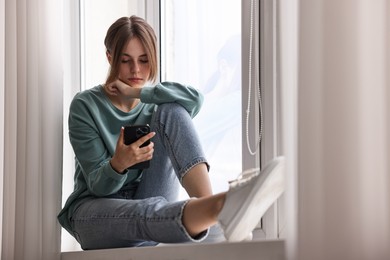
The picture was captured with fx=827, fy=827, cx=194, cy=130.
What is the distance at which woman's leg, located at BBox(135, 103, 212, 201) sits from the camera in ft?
6.30

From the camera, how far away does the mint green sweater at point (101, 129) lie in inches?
78.5

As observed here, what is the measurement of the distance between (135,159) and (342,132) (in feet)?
2.17

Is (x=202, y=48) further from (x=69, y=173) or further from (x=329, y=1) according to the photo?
(x=329, y=1)

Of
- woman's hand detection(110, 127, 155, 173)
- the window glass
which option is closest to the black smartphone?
woman's hand detection(110, 127, 155, 173)

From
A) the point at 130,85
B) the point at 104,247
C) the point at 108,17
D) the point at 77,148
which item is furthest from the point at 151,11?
the point at 104,247

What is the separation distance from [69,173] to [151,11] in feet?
1.82

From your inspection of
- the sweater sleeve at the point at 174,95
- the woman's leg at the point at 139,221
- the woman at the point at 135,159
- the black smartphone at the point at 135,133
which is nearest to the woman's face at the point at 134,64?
the woman at the point at 135,159

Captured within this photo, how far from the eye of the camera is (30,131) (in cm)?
205

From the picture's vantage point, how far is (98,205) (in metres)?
1.98

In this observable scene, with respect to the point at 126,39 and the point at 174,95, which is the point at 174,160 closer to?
the point at 174,95

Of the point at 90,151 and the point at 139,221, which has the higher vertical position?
the point at 90,151

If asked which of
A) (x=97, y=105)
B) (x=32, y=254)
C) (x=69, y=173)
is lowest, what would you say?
(x=32, y=254)

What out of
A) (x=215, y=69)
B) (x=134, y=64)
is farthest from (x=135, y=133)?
(x=215, y=69)

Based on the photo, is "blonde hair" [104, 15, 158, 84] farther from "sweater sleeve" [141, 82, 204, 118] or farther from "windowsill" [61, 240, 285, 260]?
"windowsill" [61, 240, 285, 260]
